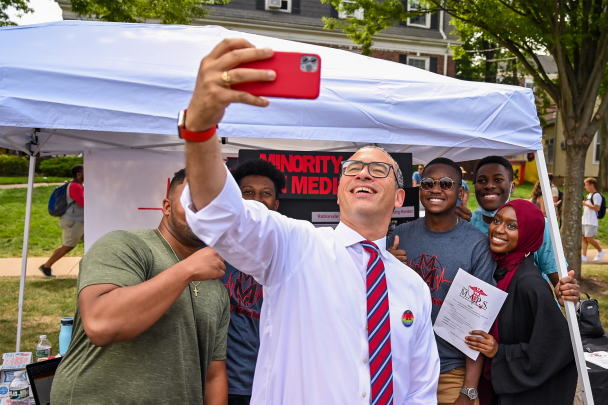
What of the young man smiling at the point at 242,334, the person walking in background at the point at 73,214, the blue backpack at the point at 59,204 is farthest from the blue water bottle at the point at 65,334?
the blue backpack at the point at 59,204

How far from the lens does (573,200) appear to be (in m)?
7.15

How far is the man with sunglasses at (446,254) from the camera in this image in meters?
2.73

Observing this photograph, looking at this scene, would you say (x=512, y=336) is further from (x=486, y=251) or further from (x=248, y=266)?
(x=248, y=266)

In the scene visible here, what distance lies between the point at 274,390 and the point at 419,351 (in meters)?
0.58

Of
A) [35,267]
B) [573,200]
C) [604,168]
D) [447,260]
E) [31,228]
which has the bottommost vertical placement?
[35,267]

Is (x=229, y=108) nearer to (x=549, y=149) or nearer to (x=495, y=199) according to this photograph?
(x=495, y=199)

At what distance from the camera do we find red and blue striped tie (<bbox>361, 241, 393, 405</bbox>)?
5.18 ft

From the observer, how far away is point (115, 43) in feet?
9.46

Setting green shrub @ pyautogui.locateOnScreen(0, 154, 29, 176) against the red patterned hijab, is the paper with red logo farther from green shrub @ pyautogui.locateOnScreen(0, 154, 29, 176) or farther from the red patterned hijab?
green shrub @ pyautogui.locateOnScreen(0, 154, 29, 176)

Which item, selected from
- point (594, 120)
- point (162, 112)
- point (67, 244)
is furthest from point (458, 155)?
point (67, 244)

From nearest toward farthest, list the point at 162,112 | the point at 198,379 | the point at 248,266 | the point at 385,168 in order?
the point at 248,266 < the point at 385,168 < the point at 198,379 < the point at 162,112

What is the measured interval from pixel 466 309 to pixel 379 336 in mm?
1227

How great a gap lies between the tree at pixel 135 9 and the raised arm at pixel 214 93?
768cm

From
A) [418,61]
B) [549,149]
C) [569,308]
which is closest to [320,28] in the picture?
[418,61]
